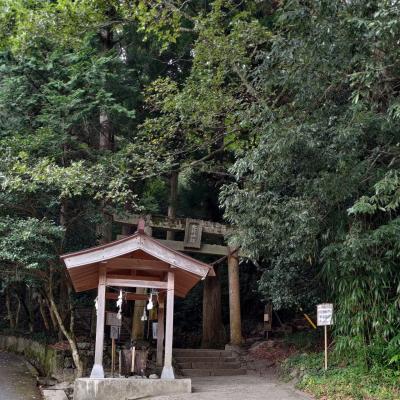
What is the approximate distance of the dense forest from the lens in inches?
301

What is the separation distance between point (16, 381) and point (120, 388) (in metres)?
3.78

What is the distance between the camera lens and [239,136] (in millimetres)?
12102

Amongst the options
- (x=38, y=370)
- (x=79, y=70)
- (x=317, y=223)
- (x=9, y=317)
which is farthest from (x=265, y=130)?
(x=9, y=317)

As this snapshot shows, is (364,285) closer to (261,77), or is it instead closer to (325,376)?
(325,376)

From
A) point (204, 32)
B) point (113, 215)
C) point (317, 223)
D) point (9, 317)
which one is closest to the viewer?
point (317, 223)

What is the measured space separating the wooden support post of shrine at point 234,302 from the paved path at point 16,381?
594 centimetres

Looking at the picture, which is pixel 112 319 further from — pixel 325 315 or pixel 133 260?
pixel 325 315

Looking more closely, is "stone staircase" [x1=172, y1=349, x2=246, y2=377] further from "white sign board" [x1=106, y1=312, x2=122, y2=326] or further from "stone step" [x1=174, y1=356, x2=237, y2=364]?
"white sign board" [x1=106, y1=312, x2=122, y2=326]

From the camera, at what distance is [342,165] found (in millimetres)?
7742

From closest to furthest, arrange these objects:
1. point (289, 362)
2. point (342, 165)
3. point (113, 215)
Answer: point (342, 165) → point (289, 362) → point (113, 215)

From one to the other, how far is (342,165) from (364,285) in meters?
2.31

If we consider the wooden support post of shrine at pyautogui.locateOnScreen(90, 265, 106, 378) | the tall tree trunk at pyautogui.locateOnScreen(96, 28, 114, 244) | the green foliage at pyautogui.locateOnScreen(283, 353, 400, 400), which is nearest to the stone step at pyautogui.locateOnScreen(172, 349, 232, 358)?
the tall tree trunk at pyautogui.locateOnScreen(96, 28, 114, 244)

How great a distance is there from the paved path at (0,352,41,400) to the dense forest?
4.48 feet

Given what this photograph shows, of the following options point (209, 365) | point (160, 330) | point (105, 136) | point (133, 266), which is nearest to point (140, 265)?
point (133, 266)
